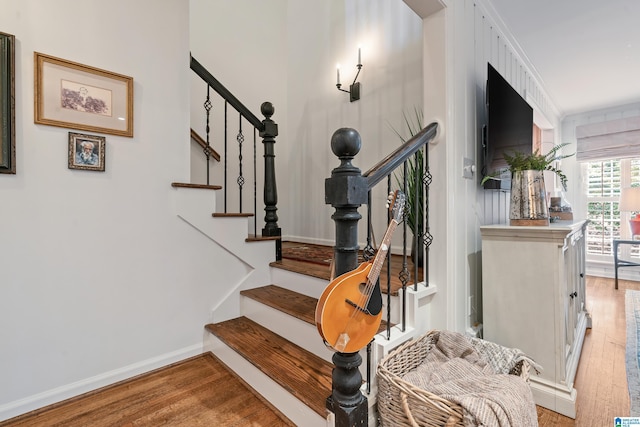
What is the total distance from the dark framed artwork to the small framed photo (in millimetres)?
216

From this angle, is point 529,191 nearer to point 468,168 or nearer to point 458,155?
point 468,168

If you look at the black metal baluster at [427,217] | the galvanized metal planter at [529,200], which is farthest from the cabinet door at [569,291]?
the black metal baluster at [427,217]

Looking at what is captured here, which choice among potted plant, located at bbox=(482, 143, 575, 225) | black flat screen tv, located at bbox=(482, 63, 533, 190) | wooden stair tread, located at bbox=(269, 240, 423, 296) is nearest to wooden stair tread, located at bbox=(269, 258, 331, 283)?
wooden stair tread, located at bbox=(269, 240, 423, 296)

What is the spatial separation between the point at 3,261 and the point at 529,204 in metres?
2.73

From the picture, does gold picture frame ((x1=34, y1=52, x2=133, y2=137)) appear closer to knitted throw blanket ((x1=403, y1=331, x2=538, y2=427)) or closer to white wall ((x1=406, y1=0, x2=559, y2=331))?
white wall ((x1=406, y1=0, x2=559, y2=331))

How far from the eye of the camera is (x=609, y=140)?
4.22 metres

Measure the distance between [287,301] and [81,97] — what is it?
1.62 metres

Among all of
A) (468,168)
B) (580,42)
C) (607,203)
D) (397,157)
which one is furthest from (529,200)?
(607,203)

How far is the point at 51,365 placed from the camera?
1.52 metres

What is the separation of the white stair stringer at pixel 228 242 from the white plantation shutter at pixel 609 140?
494 cm

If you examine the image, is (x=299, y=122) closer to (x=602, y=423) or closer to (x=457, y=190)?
(x=457, y=190)

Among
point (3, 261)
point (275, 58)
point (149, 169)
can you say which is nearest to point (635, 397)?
point (149, 169)

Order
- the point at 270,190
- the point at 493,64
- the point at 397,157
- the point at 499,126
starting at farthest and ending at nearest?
the point at 270,190 < the point at 493,64 < the point at 499,126 < the point at 397,157

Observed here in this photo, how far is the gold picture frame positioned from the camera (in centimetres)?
150
